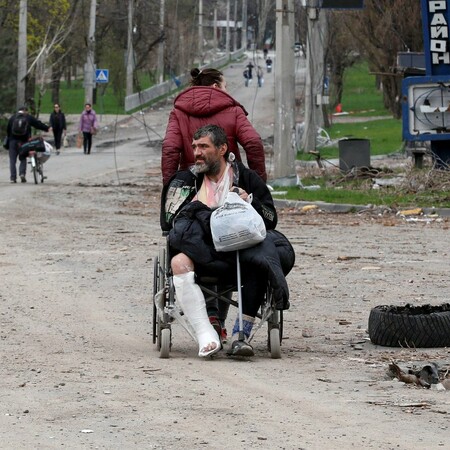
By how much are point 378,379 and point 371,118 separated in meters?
62.8

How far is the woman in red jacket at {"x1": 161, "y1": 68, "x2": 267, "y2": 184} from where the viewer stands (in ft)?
30.7

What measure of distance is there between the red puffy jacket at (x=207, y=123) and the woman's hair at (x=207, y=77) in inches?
7.0

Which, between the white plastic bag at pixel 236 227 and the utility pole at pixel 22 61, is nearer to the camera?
the white plastic bag at pixel 236 227

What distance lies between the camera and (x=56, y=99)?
76.6 metres

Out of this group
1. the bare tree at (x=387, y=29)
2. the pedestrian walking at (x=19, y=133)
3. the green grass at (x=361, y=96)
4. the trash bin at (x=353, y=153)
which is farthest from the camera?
the green grass at (x=361, y=96)

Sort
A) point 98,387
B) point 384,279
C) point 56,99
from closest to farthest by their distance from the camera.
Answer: point 98,387
point 384,279
point 56,99

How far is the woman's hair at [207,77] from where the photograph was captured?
9.64 metres

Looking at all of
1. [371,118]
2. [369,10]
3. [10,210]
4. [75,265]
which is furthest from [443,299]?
[371,118]

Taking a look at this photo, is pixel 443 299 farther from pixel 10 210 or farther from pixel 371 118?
pixel 371 118

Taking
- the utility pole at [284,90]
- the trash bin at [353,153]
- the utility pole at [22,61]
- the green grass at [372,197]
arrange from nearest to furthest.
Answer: the green grass at [372,197] < the trash bin at [353,153] < the utility pole at [284,90] < the utility pole at [22,61]

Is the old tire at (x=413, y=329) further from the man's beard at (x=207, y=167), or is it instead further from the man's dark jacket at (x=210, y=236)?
the man's beard at (x=207, y=167)

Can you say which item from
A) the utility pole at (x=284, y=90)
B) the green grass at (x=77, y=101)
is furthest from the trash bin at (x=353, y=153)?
the green grass at (x=77, y=101)

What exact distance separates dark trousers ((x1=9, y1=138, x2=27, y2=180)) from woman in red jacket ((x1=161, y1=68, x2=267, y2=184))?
20984mm

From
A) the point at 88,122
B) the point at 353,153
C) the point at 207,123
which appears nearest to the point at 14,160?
the point at 353,153
